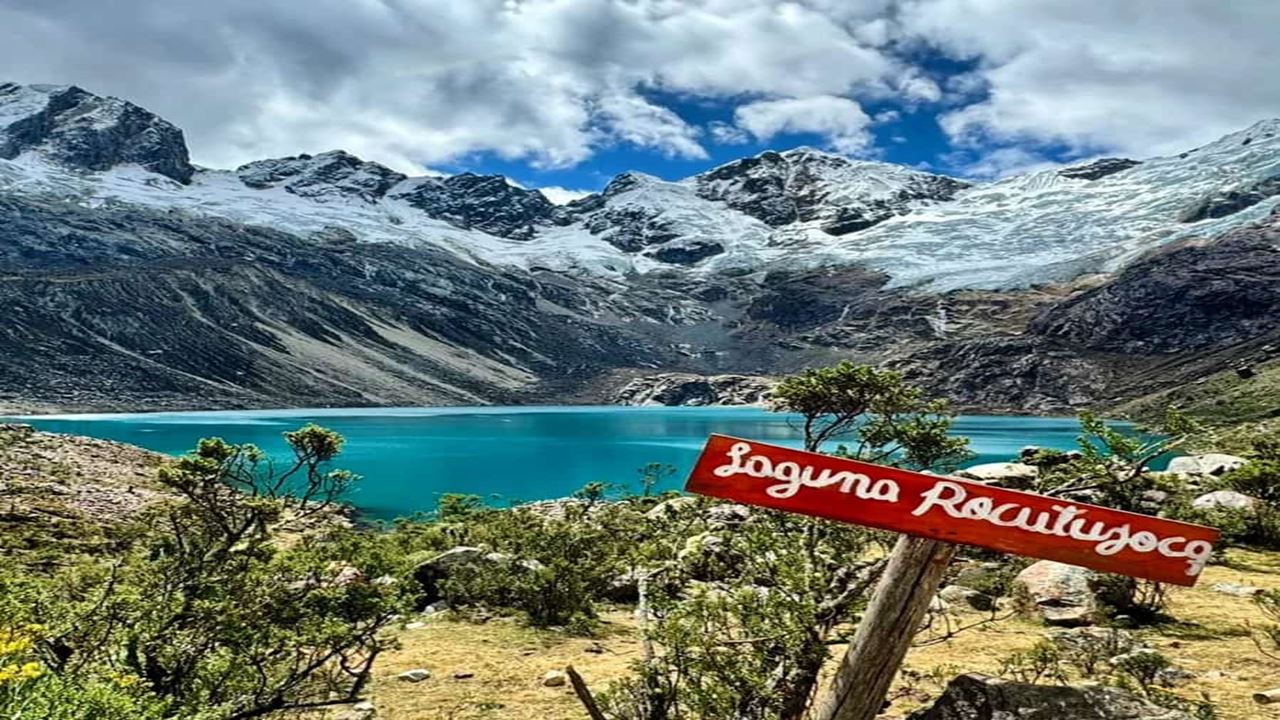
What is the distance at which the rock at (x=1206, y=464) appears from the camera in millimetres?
25172

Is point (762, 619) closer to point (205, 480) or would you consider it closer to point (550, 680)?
point (550, 680)

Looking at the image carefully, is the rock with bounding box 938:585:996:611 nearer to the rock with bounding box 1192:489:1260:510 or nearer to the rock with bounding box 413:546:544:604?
the rock with bounding box 413:546:544:604

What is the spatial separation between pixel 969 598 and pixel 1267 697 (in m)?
5.55

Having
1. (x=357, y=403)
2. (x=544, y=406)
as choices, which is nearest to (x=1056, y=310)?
(x=544, y=406)

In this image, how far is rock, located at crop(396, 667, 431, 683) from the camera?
9859 millimetres

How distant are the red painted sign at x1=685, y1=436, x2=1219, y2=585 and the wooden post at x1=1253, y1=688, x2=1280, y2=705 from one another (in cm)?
491

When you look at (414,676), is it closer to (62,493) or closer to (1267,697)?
(1267,697)

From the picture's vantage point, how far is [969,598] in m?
12.7

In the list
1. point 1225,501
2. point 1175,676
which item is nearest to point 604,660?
point 1175,676

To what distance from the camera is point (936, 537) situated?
3.99 meters

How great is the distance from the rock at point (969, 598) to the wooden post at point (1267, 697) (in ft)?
16.4

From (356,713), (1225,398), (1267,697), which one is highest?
(1225,398)

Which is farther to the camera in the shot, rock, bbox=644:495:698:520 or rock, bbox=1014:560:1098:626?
rock, bbox=644:495:698:520

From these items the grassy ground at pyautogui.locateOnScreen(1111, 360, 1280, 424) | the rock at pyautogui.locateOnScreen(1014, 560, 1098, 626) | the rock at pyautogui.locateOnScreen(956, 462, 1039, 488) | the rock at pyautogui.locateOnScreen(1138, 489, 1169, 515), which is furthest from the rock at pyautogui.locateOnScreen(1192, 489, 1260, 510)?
the grassy ground at pyautogui.locateOnScreen(1111, 360, 1280, 424)
